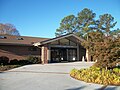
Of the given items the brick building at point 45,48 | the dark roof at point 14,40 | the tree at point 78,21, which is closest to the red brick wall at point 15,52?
the brick building at point 45,48

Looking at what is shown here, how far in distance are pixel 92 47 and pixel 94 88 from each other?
227 inches

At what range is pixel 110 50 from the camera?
14.5 m

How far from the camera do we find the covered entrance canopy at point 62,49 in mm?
28859

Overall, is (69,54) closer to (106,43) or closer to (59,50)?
(59,50)

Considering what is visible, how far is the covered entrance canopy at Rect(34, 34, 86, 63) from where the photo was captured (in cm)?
2886

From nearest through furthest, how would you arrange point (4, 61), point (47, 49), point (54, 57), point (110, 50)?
1. point (110, 50)
2. point (4, 61)
3. point (47, 49)
4. point (54, 57)

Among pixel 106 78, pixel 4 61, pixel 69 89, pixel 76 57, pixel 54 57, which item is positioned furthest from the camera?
pixel 76 57

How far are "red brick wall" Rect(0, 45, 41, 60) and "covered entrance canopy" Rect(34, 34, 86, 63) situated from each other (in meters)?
2.06

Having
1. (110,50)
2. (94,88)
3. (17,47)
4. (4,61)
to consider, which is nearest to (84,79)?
(94,88)

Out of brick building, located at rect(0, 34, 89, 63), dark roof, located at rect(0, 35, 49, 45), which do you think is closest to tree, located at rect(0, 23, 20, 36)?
brick building, located at rect(0, 34, 89, 63)

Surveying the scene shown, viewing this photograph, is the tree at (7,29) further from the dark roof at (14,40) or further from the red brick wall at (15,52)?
the red brick wall at (15,52)

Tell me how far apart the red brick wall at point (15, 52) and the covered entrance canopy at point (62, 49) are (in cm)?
206

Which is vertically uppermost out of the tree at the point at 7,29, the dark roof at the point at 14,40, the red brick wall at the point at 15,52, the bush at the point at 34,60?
the tree at the point at 7,29

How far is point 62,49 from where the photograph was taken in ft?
105
